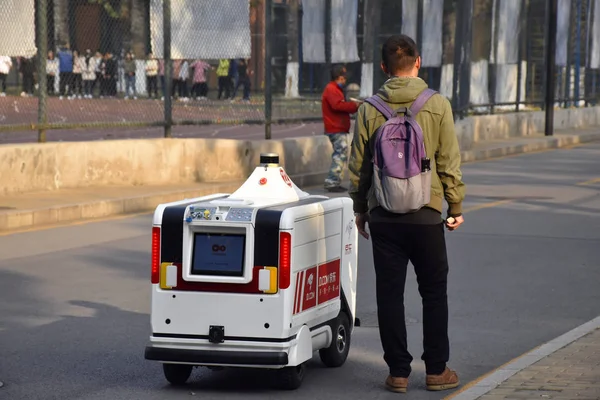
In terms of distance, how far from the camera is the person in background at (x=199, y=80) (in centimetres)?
1894

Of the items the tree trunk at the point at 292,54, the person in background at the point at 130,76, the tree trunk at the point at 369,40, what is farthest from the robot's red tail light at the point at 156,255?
the tree trunk at the point at 369,40

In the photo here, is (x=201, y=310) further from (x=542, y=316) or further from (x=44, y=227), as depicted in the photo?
(x=44, y=227)

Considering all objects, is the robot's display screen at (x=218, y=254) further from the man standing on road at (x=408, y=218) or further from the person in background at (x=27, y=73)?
the person in background at (x=27, y=73)

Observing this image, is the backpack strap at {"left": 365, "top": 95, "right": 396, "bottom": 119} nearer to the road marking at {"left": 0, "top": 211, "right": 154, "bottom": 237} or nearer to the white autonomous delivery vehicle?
the white autonomous delivery vehicle

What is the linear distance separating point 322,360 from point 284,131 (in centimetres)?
2265

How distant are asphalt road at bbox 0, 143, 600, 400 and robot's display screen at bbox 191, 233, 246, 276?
2.17ft

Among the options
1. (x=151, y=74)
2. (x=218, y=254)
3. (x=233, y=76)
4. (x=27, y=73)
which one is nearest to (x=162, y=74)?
(x=151, y=74)

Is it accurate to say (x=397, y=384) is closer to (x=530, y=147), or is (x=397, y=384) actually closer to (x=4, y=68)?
(x=4, y=68)

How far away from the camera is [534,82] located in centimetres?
3547

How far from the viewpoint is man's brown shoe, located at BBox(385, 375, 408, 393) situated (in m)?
6.71

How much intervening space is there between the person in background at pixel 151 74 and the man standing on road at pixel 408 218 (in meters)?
11.9

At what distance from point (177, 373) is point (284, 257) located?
0.93 meters

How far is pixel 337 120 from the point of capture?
18.4 m

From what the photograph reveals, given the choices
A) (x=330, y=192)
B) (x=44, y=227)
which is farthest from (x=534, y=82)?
(x=44, y=227)
